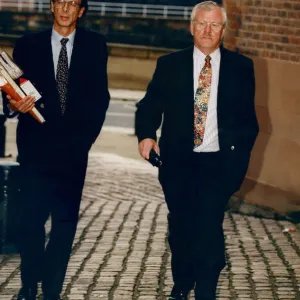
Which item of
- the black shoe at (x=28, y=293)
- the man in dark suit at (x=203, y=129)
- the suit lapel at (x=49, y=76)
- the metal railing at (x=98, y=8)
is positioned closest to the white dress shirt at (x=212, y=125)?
the man in dark suit at (x=203, y=129)

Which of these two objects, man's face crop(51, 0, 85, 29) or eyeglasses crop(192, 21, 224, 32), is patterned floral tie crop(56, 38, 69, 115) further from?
eyeglasses crop(192, 21, 224, 32)

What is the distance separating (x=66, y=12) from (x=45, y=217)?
1.20 m

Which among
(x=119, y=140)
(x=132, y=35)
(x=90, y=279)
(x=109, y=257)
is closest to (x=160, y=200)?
(x=109, y=257)

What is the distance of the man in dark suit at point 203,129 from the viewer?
5.94 m

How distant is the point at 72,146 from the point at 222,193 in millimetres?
926

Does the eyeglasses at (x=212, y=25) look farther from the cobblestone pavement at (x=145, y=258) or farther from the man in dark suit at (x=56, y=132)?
the cobblestone pavement at (x=145, y=258)

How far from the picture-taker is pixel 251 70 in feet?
19.9

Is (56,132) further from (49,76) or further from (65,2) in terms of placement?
(65,2)

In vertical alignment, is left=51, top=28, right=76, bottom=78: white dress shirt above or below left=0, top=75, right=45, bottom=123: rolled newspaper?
above

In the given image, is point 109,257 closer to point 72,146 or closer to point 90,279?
point 90,279

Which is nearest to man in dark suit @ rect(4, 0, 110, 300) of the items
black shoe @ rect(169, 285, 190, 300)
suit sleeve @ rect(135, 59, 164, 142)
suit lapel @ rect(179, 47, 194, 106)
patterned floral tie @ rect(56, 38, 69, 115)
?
patterned floral tie @ rect(56, 38, 69, 115)

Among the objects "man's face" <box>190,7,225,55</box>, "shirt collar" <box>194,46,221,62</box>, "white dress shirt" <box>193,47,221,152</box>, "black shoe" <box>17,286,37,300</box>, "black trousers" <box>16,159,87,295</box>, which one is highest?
"man's face" <box>190,7,225,55</box>

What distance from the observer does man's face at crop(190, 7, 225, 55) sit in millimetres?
5852

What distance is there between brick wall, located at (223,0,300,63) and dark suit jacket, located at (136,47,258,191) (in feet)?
12.2
